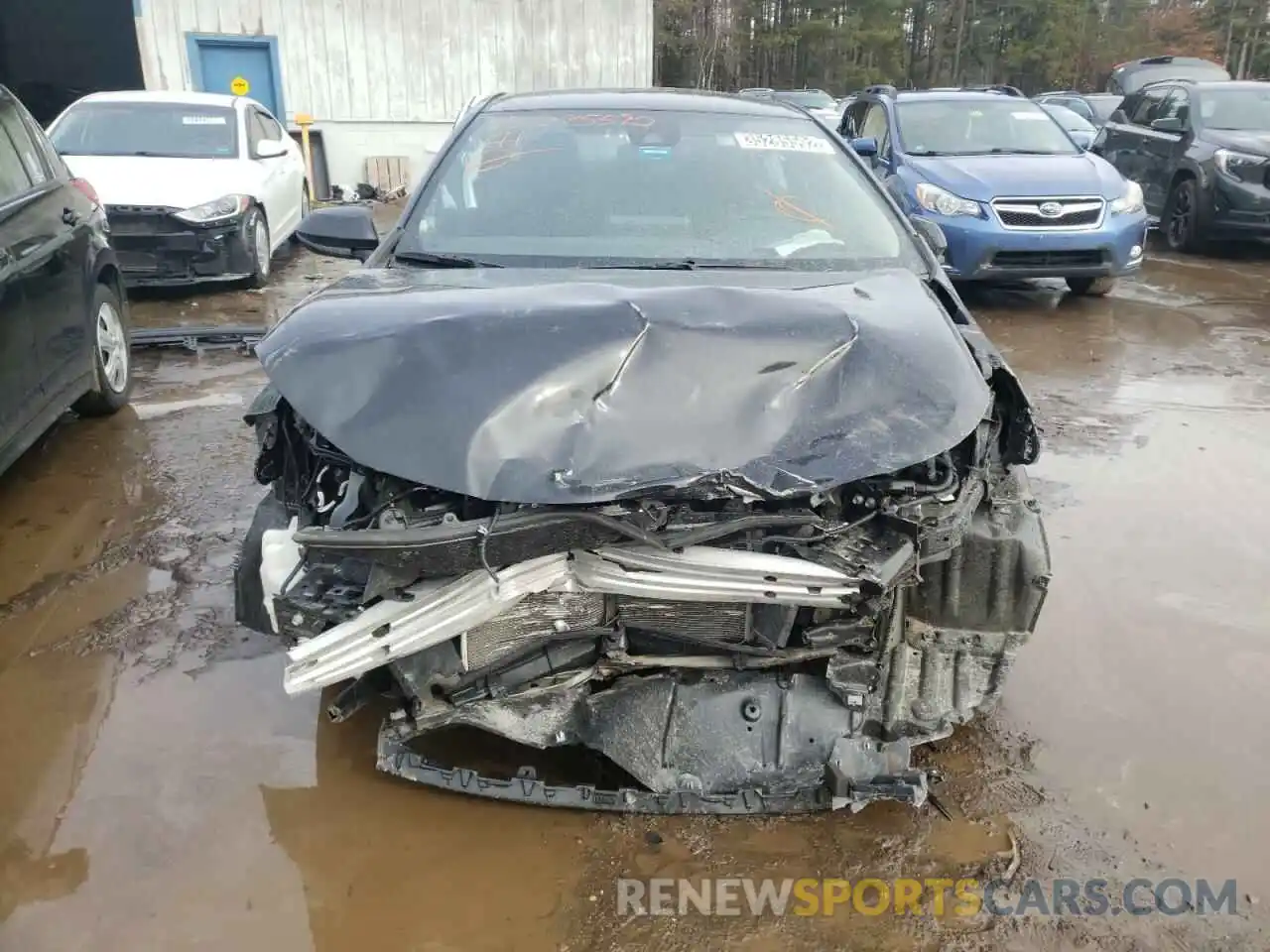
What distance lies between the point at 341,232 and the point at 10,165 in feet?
7.05

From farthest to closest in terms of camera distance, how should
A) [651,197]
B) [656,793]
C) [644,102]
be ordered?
1. [644,102]
2. [651,197]
3. [656,793]

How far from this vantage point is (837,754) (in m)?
2.57

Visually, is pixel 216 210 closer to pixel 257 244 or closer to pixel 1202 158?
pixel 257 244

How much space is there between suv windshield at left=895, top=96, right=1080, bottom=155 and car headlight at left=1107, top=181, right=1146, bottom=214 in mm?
751

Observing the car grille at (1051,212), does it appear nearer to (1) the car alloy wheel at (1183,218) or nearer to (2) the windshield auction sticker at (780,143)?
(1) the car alloy wheel at (1183,218)

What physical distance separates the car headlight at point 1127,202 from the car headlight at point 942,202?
1115 mm

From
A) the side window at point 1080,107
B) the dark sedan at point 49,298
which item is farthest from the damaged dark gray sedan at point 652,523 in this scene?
the side window at point 1080,107

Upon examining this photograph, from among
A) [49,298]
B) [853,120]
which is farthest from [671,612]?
[853,120]

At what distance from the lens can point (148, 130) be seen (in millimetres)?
8852

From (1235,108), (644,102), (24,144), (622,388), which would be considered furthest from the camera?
(1235,108)

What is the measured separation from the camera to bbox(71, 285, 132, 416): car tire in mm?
5438

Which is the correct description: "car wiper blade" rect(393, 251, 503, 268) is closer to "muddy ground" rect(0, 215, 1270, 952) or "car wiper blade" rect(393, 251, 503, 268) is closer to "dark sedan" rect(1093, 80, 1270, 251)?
"muddy ground" rect(0, 215, 1270, 952)

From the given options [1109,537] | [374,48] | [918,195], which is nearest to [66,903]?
[1109,537]

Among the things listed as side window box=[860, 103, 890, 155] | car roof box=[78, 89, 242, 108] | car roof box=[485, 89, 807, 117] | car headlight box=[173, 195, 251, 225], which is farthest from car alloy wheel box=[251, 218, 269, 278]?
side window box=[860, 103, 890, 155]
